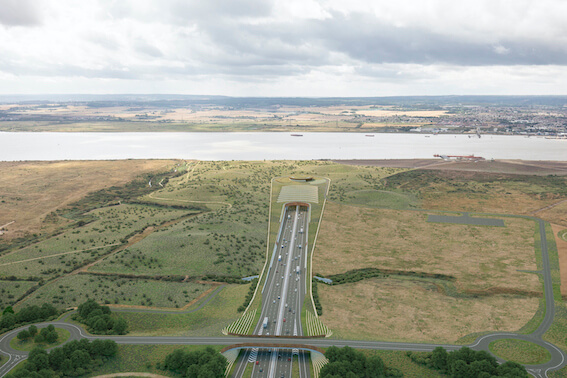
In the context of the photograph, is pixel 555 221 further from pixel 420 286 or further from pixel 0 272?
pixel 0 272

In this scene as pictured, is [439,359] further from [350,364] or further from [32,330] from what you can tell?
[32,330]

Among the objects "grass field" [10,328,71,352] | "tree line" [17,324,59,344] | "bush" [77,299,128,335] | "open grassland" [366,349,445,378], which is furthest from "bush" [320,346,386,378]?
"tree line" [17,324,59,344]

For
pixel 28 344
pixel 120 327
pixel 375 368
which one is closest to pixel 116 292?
pixel 120 327

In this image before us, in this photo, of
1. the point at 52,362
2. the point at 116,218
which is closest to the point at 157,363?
the point at 52,362

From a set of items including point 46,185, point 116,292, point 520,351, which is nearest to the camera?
point 520,351

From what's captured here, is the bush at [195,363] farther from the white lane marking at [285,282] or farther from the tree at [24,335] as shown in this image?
the tree at [24,335]

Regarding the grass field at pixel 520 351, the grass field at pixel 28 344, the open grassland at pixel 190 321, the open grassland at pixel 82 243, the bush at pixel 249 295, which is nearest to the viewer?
the grass field at pixel 28 344

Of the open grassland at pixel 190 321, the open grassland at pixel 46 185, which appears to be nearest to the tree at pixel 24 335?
the open grassland at pixel 190 321
